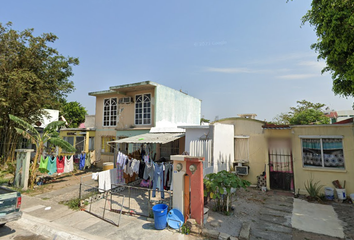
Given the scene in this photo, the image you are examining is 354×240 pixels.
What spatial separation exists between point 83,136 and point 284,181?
17.7 m

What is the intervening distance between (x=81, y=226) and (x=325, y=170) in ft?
38.2

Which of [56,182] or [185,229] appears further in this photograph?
[56,182]

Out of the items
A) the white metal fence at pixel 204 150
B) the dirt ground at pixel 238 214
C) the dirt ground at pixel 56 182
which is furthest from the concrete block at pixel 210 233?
the dirt ground at pixel 56 182

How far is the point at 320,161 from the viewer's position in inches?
386

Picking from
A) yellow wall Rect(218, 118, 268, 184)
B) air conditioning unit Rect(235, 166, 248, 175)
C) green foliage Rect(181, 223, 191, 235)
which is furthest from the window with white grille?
green foliage Rect(181, 223, 191, 235)

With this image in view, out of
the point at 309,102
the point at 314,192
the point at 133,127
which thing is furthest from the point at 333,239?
the point at 309,102

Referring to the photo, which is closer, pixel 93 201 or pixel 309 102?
pixel 93 201

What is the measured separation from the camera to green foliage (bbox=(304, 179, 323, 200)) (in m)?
9.25

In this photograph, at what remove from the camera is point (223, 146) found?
1062cm

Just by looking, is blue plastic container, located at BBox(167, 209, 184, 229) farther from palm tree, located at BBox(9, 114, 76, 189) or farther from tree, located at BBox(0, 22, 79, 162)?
tree, located at BBox(0, 22, 79, 162)

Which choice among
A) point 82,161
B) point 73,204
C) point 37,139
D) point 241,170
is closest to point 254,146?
point 241,170

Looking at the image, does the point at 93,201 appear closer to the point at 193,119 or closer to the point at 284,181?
the point at 284,181

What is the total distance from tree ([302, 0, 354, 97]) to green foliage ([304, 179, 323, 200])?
5191 millimetres

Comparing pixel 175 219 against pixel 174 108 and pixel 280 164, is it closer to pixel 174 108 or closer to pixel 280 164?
pixel 280 164
